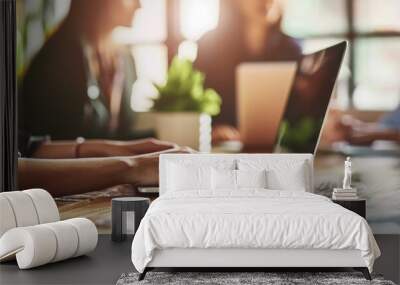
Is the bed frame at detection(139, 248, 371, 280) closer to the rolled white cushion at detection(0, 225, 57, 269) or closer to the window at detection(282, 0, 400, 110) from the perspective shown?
the rolled white cushion at detection(0, 225, 57, 269)

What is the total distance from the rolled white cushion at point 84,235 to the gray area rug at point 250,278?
2.40 ft

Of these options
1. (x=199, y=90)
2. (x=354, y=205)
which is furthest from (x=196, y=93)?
(x=354, y=205)

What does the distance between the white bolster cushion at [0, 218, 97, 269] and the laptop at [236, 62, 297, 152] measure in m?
2.72

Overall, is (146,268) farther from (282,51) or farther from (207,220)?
(282,51)

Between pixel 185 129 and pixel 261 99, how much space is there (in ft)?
3.08

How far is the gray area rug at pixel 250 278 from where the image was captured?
500cm

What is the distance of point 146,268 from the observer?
16.8ft

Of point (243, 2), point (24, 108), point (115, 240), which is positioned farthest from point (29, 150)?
point (243, 2)

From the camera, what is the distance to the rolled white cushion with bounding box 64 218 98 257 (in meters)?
5.85

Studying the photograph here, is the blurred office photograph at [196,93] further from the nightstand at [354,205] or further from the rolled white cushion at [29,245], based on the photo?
the rolled white cushion at [29,245]

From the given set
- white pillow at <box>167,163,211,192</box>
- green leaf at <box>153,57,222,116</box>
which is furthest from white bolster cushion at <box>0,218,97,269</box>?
green leaf at <box>153,57,222,116</box>

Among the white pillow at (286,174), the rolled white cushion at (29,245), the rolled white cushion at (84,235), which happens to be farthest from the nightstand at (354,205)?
the rolled white cushion at (29,245)

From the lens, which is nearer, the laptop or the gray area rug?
the gray area rug

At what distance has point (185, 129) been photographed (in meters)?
7.83
